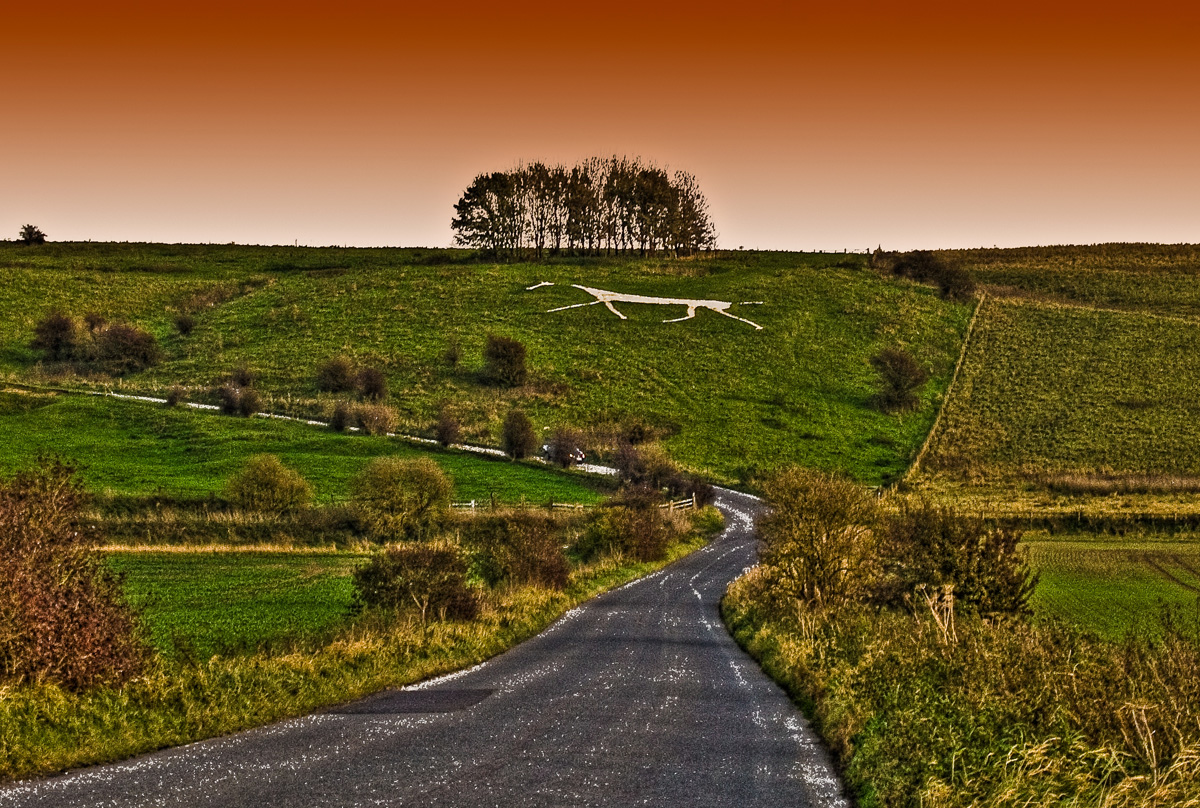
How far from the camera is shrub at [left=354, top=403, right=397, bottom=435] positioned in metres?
77.4

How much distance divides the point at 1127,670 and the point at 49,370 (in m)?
93.8

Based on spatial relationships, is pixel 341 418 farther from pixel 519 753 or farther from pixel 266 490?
pixel 519 753

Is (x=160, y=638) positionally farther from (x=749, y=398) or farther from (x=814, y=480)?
(x=749, y=398)

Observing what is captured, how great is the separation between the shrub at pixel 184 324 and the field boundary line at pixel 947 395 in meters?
65.5

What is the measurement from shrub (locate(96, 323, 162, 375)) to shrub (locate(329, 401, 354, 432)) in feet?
83.7

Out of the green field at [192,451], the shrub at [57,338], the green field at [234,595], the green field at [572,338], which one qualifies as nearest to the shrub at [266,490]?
the green field at [192,451]

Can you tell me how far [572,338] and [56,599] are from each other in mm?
91399

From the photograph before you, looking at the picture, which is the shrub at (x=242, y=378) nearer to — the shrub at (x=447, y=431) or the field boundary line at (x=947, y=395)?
the shrub at (x=447, y=431)

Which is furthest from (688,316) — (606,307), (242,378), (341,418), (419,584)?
(419,584)

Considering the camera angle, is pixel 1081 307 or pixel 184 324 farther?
pixel 1081 307

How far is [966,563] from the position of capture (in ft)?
79.5

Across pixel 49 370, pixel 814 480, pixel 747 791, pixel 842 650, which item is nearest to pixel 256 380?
pixel 49 370

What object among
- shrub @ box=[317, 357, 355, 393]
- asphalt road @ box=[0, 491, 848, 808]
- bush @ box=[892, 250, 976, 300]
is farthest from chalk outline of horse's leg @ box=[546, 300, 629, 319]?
asphalt road @ box=[0, 491, 848, 808]

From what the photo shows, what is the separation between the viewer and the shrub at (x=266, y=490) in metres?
52.2
